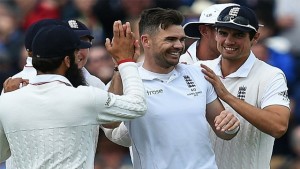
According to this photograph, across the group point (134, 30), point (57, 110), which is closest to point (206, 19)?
point (57, 110)

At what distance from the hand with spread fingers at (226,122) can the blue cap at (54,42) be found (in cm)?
105

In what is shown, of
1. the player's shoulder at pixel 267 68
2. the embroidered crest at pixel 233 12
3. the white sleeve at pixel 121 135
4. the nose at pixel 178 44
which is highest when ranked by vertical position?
the embroidered crest at pixel 233 12

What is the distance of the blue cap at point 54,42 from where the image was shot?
6578 mm

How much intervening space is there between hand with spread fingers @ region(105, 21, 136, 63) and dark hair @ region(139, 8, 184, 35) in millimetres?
384

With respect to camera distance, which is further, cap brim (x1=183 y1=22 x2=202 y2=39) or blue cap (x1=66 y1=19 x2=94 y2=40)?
cap brim (x1=183 y1=22 x2=202 y2=39)

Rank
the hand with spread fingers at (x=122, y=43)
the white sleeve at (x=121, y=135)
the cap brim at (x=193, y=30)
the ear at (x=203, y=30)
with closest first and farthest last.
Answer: the hand with spread fingers at (x=122, y=43) → the white sleeve at (x=121, y=135) → the ear at (x=203, y=30) → the cap brim at (x=193, y=30)

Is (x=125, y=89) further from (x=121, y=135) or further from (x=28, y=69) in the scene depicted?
(x=28, y=69)

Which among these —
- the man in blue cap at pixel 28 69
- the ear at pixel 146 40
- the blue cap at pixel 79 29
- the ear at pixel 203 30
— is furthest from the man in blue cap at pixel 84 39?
the ear at pixel 203 30

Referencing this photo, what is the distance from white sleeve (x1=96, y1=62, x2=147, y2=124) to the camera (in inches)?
261

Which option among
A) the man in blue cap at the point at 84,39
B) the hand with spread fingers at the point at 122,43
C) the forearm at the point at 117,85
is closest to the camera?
the hand with spread fingers at the point at 122,43

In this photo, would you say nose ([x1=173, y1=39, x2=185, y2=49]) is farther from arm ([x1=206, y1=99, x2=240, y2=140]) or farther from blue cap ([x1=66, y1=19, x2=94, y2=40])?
blue cap ([x1=66, y1=19, x2=94, y2=40])

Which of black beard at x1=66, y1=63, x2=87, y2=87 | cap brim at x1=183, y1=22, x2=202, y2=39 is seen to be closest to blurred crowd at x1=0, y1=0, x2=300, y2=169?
cap brim at x1=183, y1=22, x2=202, y2=39

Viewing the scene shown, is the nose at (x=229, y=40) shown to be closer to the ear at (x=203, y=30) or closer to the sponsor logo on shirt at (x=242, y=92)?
the sponsor logo on shirt at (x=242, y=92)

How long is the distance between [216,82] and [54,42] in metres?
1.28
